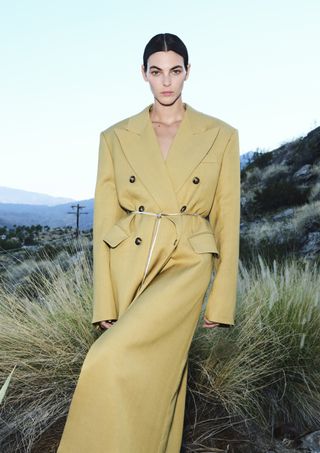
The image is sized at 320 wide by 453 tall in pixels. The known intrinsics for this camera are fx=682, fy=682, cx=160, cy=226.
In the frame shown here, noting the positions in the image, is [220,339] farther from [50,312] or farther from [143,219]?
[143,219]

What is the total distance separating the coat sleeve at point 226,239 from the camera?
3102 mm

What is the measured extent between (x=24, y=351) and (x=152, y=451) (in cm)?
206

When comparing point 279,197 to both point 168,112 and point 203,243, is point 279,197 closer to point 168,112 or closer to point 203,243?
point 168,112

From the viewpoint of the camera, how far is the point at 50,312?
5.15m

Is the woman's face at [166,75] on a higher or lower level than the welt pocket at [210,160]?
higher

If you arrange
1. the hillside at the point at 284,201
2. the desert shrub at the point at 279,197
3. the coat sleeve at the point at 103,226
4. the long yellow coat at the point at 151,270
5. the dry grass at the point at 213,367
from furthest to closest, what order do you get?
the desert shrub at the point at 279,197 → the hillside at the point at 284,201 → the dry grass at the point at 213,367 → the coat sleeve at the point at 103,226 → the long yellow coat at the point at 151,270

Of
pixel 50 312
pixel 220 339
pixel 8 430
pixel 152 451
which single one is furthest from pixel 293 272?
pixel 152 451

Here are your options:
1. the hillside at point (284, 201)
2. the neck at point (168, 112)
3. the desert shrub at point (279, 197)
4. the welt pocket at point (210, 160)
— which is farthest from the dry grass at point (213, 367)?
the desert shrub at point (279, 197)

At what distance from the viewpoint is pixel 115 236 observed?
306 cm

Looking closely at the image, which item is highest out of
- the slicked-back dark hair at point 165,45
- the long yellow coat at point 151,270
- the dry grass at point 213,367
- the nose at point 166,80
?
the slicked-back dark hair at point 165,45

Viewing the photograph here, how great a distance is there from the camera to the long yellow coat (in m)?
2.66

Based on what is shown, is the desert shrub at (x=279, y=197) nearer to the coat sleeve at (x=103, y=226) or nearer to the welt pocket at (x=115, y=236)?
the coat sleeve at (x=103, y=226)

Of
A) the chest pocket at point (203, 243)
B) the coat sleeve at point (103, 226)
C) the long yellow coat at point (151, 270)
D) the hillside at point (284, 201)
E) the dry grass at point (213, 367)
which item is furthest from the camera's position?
the hillside at point (284, 201)

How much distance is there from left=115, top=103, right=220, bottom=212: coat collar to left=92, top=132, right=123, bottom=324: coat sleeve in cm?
14
